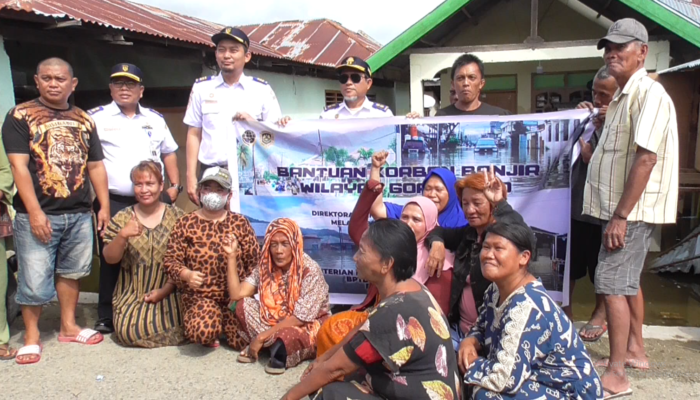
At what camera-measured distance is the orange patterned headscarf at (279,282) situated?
354 cm

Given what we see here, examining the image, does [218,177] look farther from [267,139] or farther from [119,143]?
[119,143]

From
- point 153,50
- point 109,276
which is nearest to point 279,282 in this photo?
point 109,276

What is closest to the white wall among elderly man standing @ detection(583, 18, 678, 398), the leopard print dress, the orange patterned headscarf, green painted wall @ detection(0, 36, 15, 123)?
green painted wall @ detection(0, 36, 15, 123)

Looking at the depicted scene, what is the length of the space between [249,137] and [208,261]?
3.68 ft

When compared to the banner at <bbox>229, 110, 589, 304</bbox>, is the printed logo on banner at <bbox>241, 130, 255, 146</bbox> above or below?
above

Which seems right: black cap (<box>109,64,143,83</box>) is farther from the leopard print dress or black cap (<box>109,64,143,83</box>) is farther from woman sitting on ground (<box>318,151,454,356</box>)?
woman sitting on ground (<box>318,151,454,356</box>)

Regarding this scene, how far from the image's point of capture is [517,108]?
10.6m

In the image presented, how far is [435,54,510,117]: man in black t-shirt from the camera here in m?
3.97

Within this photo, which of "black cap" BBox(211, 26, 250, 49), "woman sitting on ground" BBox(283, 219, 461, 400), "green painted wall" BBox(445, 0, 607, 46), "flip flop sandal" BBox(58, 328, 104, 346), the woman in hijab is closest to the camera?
"woman sitting on ground" BBox(283, 219, 461, 400)

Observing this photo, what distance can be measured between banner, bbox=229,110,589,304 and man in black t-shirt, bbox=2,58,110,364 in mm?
1132

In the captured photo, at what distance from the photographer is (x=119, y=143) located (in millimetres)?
4160

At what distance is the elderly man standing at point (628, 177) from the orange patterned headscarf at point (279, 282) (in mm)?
1873

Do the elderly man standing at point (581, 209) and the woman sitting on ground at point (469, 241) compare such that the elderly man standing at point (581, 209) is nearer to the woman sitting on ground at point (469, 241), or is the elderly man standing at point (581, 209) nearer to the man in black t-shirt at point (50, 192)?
the woman sitting on ground at point (469, 241)

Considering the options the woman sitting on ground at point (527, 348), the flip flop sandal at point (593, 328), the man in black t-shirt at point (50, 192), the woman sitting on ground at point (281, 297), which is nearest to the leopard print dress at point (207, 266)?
the woman sitting on ground at point (281, 297)
